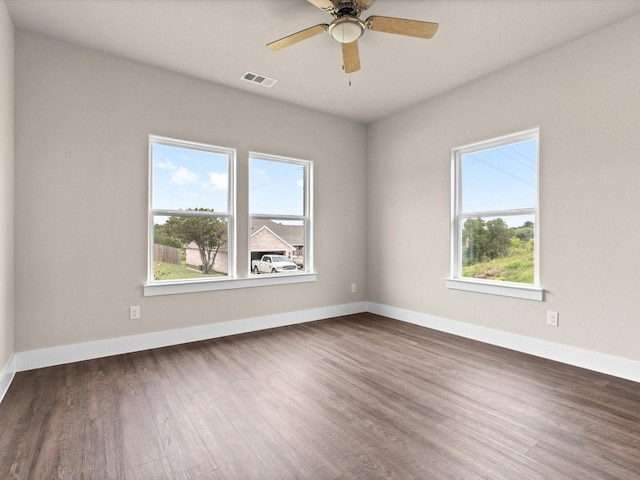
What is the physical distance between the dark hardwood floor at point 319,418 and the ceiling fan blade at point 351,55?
259 cm

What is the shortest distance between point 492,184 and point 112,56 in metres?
4.11

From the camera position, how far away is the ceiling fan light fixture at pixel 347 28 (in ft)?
7.78

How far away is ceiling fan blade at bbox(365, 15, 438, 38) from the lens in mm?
2277

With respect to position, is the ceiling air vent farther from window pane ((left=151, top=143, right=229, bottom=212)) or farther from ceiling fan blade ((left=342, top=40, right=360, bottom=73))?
ceiling fan blade ((left=342, top=40, right=360, bottom=73))

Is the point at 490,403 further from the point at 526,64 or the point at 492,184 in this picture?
the point at 526,64

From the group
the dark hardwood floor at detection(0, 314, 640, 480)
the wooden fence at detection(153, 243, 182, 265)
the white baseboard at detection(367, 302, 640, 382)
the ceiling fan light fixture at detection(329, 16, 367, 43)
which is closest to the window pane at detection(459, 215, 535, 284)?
the white baseboard at detection(367, 302, 640, 382)

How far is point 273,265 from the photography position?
432cm

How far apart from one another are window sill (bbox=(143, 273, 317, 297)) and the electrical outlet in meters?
0.15

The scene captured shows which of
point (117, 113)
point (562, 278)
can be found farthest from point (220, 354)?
point (562, 278)

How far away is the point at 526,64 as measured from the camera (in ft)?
10.8

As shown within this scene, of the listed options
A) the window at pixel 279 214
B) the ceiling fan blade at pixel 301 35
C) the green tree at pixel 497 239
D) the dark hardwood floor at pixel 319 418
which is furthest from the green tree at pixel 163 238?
the green tree at pixel 497 239

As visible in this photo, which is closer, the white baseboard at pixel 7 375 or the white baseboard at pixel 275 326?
the white baseboard at pixel 7 375

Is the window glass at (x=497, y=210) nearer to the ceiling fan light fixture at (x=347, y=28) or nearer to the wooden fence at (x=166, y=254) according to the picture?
the ceiling fan light fixture at (x=347, y=28)

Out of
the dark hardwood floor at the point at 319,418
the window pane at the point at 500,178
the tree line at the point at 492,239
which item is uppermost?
the window pane at the point at 500,178
